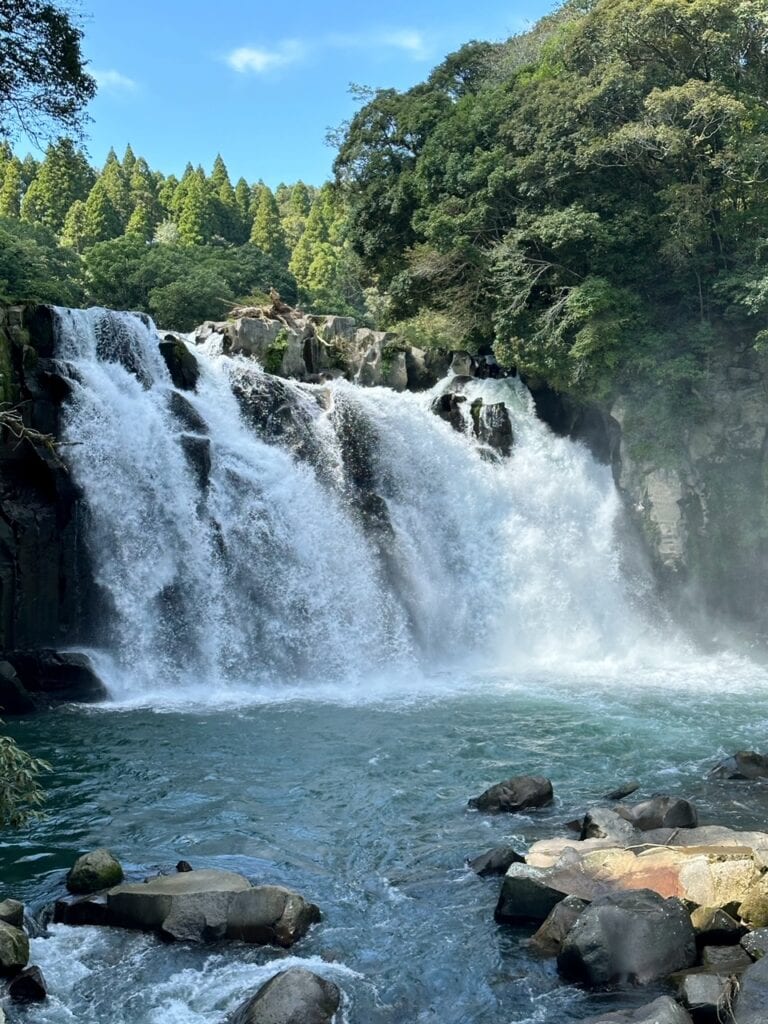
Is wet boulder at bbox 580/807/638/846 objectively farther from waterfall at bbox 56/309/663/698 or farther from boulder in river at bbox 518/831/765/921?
waterfall at bbox 56/309/663/698

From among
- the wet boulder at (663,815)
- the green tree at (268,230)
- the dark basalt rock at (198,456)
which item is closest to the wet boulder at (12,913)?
the wet boulder at (663,815)

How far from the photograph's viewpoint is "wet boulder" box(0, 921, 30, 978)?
7.38m

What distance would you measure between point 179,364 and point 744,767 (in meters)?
15.3

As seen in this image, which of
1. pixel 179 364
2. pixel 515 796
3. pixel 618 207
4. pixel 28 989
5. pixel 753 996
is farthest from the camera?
pixel 618 207

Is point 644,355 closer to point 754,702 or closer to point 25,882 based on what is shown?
point 754,702

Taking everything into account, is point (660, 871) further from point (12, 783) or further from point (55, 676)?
point (55, 676)

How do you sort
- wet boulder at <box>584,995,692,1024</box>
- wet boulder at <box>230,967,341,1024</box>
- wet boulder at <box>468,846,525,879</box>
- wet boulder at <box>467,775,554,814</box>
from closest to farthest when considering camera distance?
wet boulder at <box>584,995,692,1024</box> → wet boulder at <box>230,967,341,1024</box> → wet boulder at <box>468,846,525,879</box> → wet boulder at <box>467,775,554,814</box>

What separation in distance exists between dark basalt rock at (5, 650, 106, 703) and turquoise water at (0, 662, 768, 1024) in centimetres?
78

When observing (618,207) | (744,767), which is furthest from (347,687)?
(618,207)

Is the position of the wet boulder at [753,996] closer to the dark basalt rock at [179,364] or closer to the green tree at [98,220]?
the dark basalt rock at [179,364]

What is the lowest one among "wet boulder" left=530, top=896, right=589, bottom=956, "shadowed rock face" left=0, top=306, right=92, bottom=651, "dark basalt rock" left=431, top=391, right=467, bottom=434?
"wet boulder" left=530, top=896, right=589, bottom=956

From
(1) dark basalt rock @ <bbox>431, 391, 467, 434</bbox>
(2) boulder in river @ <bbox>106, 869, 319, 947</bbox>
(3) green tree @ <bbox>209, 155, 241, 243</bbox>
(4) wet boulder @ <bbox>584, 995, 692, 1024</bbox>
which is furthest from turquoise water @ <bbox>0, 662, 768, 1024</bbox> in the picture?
(3) green tree @ <bbox>209, 155, 241, 243</bbox>

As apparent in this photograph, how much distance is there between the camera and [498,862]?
9469 mm

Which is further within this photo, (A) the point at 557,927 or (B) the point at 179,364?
(B) the point at 179,364
